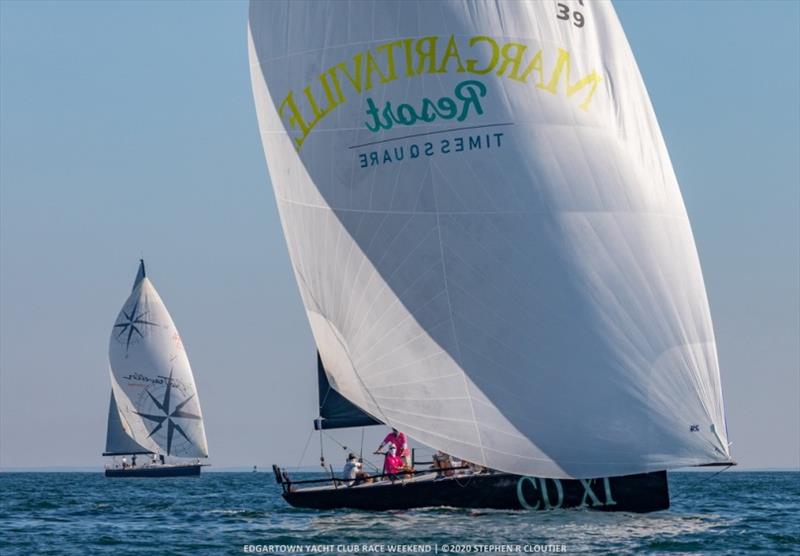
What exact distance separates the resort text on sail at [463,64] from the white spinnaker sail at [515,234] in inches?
1.6

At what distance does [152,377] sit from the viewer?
268 ft

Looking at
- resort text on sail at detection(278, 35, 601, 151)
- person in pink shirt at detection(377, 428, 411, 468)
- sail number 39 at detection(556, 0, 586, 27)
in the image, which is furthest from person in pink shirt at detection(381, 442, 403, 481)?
sail number 39 at detection(556, 0, 586, 27)

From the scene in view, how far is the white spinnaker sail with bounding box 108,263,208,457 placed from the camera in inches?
3179

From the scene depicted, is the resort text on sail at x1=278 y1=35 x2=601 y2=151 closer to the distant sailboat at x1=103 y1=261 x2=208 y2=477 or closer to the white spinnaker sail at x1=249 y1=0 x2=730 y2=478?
the white spinnaker sail at x1=249 y1=0 x2=730 y2=478

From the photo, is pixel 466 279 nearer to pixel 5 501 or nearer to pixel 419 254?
pixel 419 254

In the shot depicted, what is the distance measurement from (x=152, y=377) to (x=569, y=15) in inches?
2199

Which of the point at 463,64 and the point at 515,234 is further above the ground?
the point at 463,64

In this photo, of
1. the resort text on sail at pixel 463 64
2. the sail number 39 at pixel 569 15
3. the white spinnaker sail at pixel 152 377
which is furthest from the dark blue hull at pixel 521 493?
the white spinnaker sail at pixel 152 377

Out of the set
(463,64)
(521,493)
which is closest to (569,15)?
(463,64)

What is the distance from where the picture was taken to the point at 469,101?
2958cm

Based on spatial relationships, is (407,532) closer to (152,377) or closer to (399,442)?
(399,442)

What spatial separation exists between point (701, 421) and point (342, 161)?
30.6 ft

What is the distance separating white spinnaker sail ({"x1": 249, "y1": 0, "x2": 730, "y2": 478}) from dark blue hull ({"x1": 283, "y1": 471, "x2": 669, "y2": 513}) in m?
1.44

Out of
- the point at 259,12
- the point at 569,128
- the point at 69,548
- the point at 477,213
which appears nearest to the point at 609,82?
the point at 569,128
